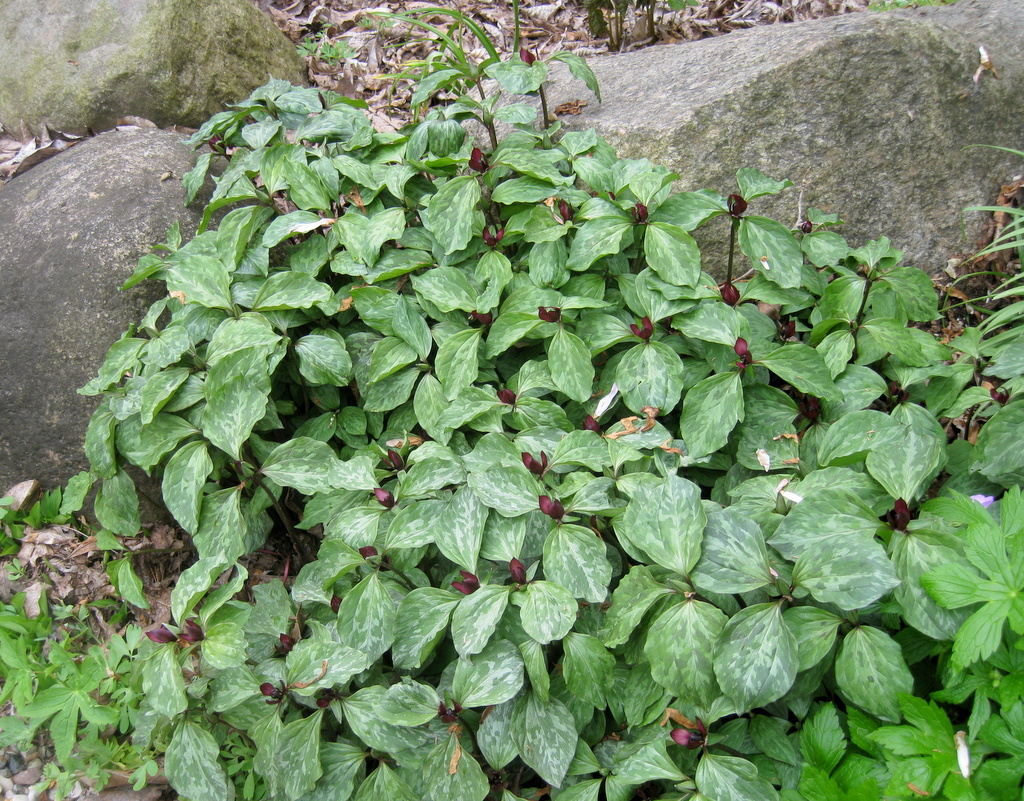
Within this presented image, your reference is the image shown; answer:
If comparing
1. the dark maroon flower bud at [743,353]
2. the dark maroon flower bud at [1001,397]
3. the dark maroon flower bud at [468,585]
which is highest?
the dark maroon flower bud at [743,353]

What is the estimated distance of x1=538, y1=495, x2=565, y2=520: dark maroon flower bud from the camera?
1.65 m

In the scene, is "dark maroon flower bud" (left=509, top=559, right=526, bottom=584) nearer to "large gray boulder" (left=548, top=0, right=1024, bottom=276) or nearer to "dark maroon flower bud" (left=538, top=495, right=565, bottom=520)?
"dark maroon flower bud" (left=538, top=495, right=565, bottom=520)

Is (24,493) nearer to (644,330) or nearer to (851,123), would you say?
(644,330)

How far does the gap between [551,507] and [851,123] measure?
2.06 meters

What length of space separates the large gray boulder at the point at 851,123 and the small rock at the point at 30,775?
2.82 metres

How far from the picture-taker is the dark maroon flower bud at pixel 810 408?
200cm

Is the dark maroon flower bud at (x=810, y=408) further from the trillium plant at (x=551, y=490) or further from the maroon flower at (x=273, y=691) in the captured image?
the maroon flower at (x=273, y=691)

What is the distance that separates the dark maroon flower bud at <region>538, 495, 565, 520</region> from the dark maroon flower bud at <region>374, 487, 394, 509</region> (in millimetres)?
464

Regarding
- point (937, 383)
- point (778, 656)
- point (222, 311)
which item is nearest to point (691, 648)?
point (778, 656)

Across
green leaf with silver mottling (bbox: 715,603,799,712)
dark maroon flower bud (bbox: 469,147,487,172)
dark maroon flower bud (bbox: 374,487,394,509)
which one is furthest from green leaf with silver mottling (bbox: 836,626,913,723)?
dark maroon flower bud (bbox: 469,147,487,172)

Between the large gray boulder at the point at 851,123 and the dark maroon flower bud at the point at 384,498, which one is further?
the large gray boulder at the point at 851,123

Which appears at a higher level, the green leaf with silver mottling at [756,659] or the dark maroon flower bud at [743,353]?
the dark maroon flower bud at [743,353]

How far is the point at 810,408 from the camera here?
2.00 metres

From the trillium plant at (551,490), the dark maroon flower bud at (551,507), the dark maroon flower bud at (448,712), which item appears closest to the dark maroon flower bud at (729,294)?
the trillium plant at (551,490)
